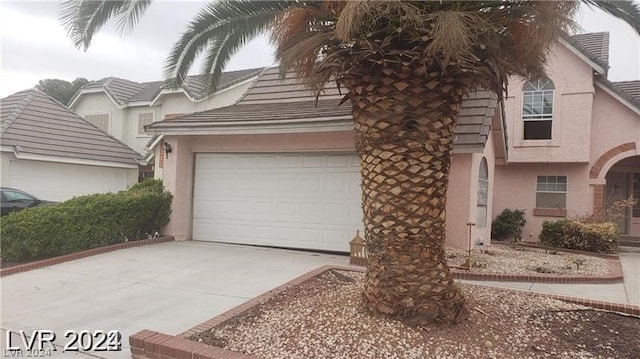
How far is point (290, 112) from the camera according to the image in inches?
415

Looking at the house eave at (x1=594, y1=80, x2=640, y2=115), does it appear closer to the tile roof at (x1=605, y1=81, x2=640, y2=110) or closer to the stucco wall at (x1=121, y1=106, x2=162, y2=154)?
the tile roof at (x1=605, y1=81, x2=640, y2=110)

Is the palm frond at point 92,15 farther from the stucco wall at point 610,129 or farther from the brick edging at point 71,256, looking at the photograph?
the stucco wall at point 610,129

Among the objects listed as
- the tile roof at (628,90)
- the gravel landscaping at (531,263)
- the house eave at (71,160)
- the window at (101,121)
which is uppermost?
the tile roof at (628,90)

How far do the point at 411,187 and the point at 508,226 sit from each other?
1244 cm

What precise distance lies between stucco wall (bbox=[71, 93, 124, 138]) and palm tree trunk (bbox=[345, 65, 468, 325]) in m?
21.7

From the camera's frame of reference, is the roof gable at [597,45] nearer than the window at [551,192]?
No

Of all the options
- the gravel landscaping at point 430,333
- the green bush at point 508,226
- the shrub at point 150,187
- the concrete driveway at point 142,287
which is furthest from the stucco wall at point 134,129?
the gravel landscaping at point 430,333

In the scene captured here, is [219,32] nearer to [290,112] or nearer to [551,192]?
[290,112]

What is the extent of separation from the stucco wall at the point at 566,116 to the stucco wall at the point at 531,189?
0.60m

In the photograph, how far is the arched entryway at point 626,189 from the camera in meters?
17.2

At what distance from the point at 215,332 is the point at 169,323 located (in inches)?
32.8

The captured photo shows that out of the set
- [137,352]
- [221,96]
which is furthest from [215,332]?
[221,96]

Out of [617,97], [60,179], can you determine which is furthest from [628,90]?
[60,179]

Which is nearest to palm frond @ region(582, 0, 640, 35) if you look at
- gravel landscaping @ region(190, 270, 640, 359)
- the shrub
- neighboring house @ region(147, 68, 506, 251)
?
neighboring house @ region(147, 68, 506, 251)
